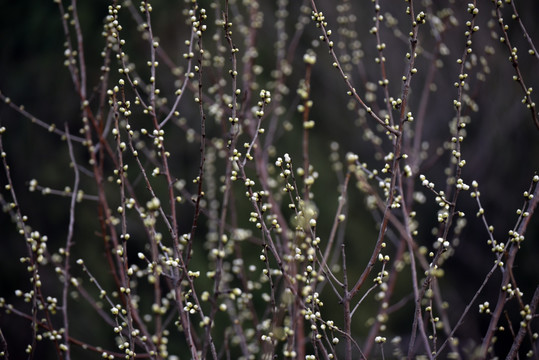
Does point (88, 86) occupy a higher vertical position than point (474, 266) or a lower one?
higher

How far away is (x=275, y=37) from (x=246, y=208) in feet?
5.05

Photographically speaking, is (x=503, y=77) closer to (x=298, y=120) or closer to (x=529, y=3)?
(x=529, y=3)

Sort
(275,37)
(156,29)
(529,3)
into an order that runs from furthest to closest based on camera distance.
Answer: (275,37) → (156,29) → (529,3)

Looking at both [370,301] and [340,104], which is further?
[340,104]

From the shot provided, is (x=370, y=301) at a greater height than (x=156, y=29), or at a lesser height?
lesser

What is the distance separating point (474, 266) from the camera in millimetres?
4020

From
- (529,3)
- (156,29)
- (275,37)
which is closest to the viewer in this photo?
(529,3)

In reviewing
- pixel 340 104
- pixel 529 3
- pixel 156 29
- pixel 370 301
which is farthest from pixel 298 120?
pixel 529 3

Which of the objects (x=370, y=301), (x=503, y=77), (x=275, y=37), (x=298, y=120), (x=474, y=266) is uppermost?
(x=275, y=37)

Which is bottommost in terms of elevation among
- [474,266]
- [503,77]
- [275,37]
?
[474,266]

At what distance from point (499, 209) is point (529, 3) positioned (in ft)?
5.35

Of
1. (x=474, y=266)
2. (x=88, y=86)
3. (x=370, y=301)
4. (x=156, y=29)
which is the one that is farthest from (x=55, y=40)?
(x=474, y=266)

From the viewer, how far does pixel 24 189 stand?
12.4ft

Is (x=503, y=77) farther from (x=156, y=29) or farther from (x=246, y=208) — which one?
(x=156, y=29)
